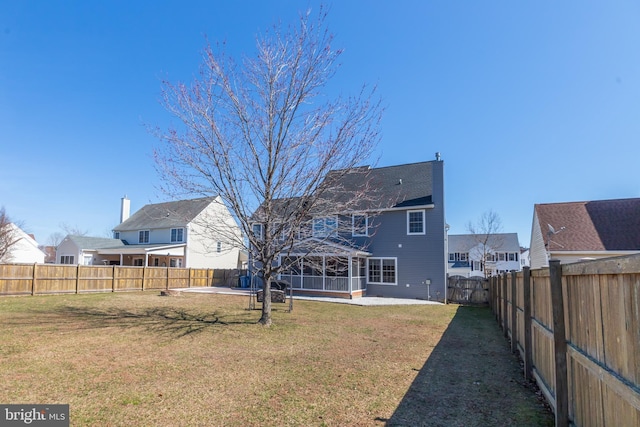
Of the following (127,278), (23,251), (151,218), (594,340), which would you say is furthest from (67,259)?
(594,340)

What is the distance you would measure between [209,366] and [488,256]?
150ft

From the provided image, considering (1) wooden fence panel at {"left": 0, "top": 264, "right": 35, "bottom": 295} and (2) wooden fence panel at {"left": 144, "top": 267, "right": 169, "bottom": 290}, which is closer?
(1) wooden fence panel at {"left": 0, "top": 264, "right": 35, "bottom": 295}

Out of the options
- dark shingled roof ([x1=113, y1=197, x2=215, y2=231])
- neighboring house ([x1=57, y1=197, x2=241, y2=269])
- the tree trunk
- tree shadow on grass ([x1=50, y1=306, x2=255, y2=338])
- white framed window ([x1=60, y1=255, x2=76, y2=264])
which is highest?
dark shingled roof ([x1=113, y1=197, x2=215, y2=231])

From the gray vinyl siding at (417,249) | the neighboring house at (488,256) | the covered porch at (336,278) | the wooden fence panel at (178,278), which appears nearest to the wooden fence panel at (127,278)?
the wooden fence panel at (178,278)

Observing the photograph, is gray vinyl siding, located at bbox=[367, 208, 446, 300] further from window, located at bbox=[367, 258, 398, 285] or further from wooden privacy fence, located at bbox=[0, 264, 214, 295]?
wooden privacy fence, located at bbox=[0, 264, 214, 295]

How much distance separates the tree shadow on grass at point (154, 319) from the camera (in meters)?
9.34

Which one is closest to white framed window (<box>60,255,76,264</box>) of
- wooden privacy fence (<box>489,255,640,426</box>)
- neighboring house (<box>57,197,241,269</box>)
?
neighboring house (<box>57,197,241,269</box>)

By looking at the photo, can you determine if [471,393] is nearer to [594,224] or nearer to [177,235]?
[594,224]

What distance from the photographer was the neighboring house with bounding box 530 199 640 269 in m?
15.7

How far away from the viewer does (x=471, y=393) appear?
16.9 ft

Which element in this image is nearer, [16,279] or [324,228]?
[324,228]

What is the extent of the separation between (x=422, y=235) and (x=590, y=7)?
12875mm

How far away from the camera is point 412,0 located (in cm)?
980

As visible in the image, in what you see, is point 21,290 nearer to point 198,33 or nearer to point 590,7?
point 198,33
